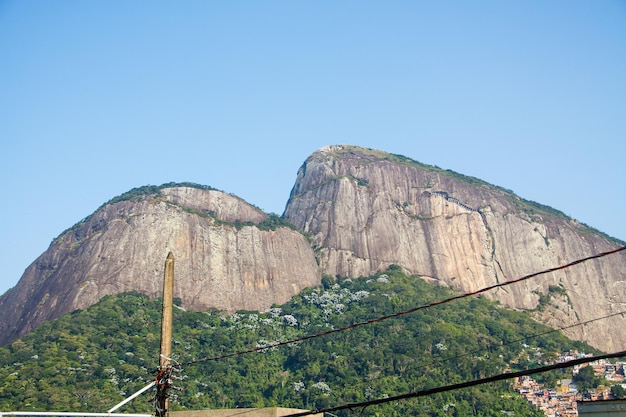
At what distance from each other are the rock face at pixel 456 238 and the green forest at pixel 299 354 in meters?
8.53

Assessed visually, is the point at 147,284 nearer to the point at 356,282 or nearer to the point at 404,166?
the point at 356,282

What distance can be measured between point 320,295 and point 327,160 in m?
39.7

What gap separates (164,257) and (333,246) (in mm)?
38624

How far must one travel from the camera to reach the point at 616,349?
142 metres

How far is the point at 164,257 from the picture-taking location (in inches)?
4990

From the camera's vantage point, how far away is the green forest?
294ft

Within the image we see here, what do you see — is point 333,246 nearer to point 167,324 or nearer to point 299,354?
point 299,354

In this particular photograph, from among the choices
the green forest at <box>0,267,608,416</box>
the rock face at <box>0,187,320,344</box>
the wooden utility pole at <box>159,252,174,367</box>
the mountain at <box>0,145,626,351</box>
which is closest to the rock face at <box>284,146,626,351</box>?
the mountain at <box>0,145,626,351</box>

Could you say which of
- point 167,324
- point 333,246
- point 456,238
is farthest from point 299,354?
point 167,324

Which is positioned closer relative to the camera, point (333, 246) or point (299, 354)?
point (299, 354)

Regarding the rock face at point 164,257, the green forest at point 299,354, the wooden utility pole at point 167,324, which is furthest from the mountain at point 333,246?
the wooden utility pole at point 167,324

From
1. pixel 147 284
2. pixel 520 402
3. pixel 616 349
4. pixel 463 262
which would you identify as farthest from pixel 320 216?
pixel 520 402

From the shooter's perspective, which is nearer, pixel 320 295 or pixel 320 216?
pixel 320 295

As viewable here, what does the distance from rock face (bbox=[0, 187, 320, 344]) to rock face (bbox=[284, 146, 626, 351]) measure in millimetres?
12101
